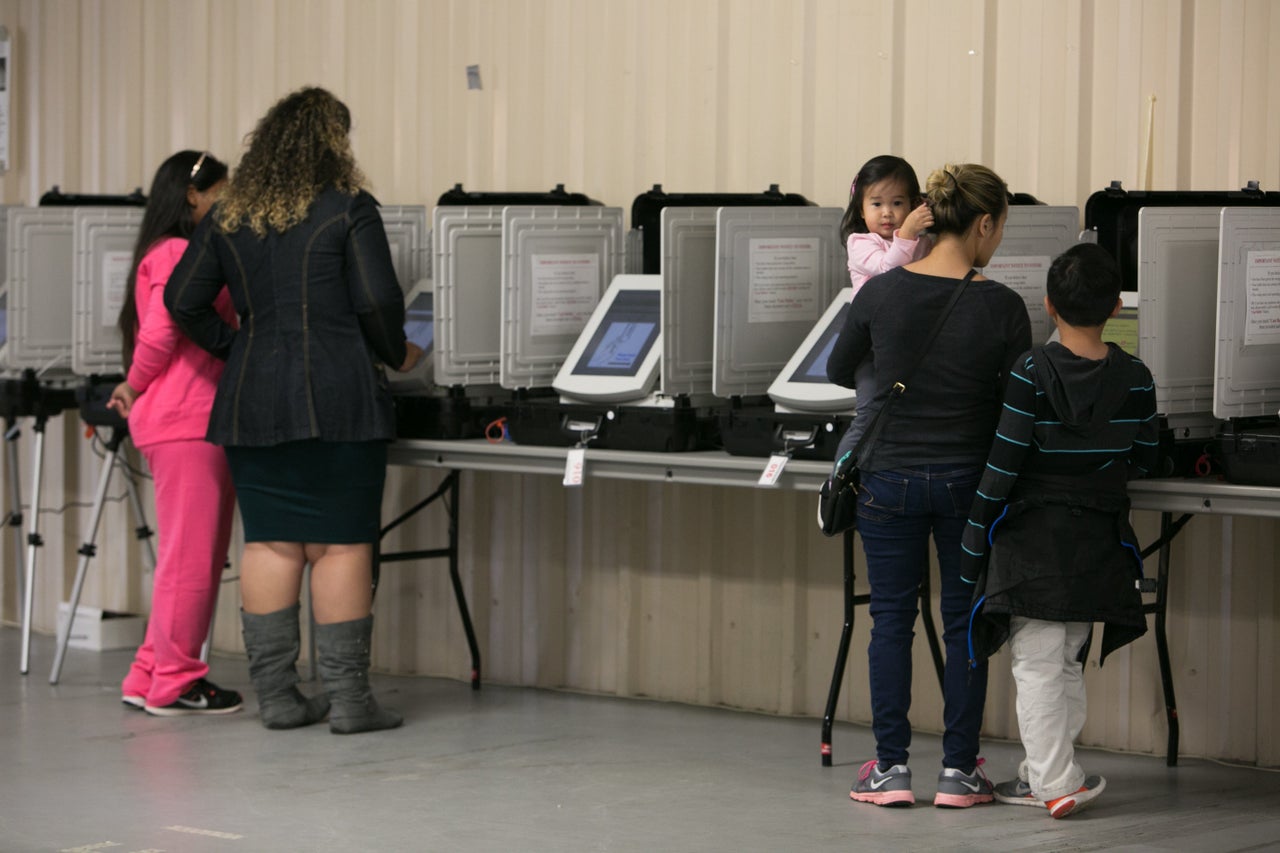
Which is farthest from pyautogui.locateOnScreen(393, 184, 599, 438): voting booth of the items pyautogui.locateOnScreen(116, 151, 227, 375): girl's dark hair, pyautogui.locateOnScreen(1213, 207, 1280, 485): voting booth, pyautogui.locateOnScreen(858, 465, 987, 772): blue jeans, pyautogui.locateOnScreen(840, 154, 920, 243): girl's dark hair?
pyautogui.locateOnScreen(1213, 207, 1280, 485): voting booth

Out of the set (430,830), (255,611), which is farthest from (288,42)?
(430,830)

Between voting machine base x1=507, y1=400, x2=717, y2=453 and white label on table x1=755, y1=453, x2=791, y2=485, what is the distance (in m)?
0.31

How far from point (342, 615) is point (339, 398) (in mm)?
581

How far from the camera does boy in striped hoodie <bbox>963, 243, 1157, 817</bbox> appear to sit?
3.68 metres

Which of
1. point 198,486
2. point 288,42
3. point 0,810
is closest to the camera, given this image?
point 0,810

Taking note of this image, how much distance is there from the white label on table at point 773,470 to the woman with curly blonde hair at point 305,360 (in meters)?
1.03

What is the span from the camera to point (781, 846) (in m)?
3.71

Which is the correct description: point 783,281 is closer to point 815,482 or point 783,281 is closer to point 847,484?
point 815,482

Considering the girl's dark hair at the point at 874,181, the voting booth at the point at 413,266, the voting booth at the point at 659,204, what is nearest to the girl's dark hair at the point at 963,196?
the girl's dark hair at the point at 874,181

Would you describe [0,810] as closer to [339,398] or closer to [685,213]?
[339,398]

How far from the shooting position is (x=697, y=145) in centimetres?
519

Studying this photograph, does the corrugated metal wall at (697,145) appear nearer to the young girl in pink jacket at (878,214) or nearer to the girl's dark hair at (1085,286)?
the young girl in pink jacket at (878,214)

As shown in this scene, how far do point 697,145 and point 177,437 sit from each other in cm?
168

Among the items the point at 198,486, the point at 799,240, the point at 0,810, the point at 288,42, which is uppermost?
the point at 288,42
